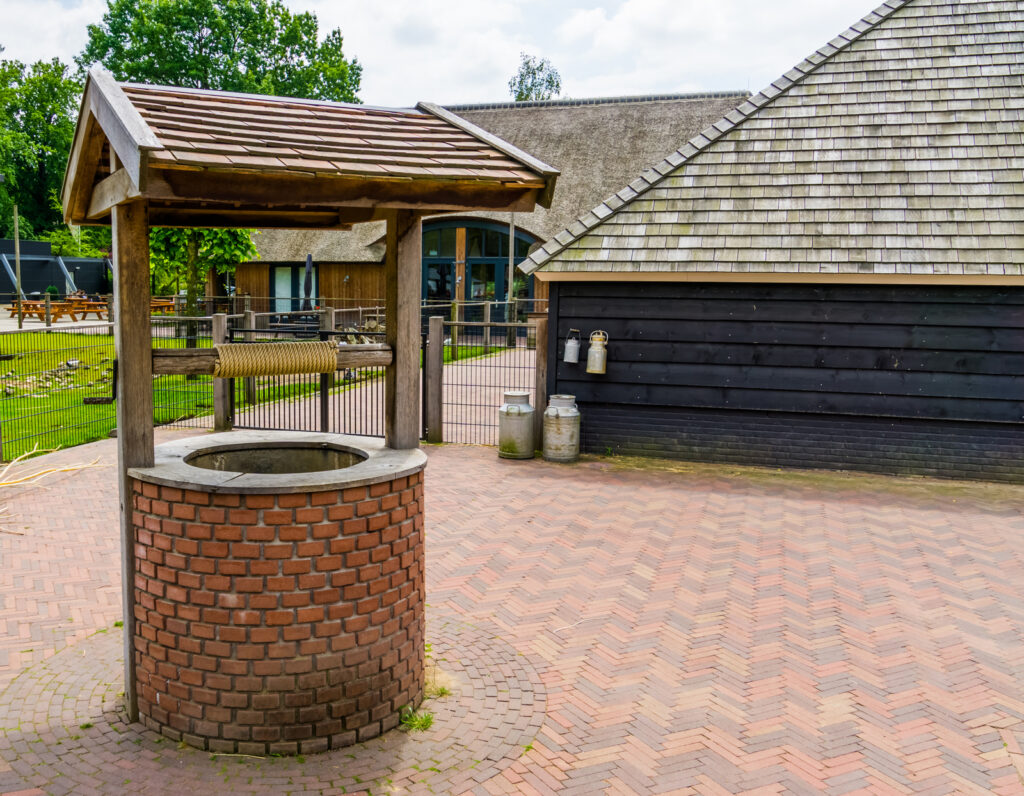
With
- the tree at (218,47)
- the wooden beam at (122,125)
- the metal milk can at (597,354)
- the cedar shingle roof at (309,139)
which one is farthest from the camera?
the tree at (218,47)

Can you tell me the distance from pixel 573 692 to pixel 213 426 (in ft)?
29.0

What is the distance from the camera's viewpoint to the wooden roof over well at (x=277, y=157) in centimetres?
368

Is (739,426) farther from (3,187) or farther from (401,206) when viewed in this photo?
(3,187)

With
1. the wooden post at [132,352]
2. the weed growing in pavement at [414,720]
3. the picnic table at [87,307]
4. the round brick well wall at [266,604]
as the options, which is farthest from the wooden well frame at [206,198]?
the picnic table at [87,307]

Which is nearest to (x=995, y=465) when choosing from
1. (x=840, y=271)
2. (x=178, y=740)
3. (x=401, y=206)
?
(x=840, y=271)

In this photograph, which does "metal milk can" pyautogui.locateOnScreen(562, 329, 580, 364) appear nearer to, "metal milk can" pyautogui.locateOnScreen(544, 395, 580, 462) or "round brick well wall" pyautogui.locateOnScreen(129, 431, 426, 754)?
"metal milk can" pyautogui.locateOnScreen(544, 395, 580, 462)

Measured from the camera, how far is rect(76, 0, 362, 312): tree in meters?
44.1

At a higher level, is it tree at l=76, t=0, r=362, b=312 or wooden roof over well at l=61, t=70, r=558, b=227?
tree at l=76, t=0, r=362, b=312

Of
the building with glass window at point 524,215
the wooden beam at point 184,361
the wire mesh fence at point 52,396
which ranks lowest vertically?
the wire mesh fence at point 52,396

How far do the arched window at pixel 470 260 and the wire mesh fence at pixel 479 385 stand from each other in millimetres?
4205

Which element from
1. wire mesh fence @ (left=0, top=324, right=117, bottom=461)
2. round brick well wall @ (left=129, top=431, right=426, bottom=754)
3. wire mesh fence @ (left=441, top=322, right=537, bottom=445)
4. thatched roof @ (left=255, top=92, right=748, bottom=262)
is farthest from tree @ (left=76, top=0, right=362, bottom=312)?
round brick well wall @ (left=129, top=431, right=426, bottom=754)

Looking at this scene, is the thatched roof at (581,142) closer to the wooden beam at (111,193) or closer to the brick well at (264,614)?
the wooden beam at (111,193)

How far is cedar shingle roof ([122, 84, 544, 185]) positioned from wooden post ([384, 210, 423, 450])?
41 cm

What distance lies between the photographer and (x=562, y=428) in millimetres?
10359
